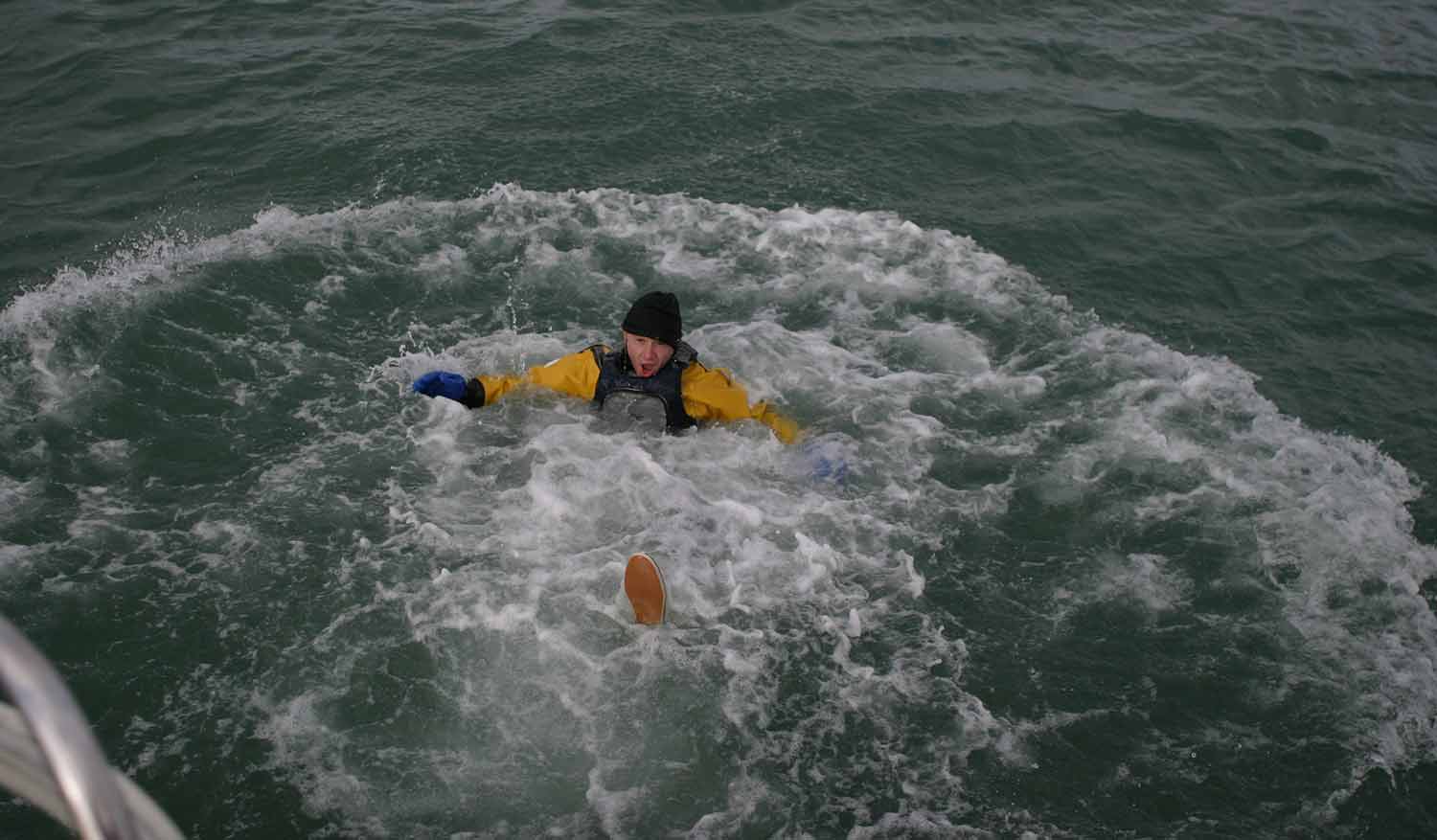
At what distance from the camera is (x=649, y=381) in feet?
21.8

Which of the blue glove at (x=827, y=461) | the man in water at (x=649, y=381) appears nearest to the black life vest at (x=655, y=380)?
the man in water at (x=649, y=381)

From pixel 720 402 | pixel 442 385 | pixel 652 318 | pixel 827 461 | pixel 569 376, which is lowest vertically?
pixel 827 461

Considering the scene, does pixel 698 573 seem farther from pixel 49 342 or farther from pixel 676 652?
pixel 49 342

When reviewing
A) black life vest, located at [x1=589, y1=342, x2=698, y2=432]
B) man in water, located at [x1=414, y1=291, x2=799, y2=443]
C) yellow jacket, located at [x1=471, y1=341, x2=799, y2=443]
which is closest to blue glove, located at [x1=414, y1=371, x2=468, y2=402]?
man in water, located at [x1=414, y1=291, x2=799, y2=443]

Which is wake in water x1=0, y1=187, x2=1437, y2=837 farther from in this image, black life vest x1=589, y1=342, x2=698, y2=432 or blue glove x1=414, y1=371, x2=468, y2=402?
blue glove x1=414, y1=371, x2=468, y2=402

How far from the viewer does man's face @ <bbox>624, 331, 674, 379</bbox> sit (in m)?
6.43

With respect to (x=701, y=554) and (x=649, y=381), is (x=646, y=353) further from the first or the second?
(x=701, y=554)

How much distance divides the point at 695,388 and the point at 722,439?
0.35 meters

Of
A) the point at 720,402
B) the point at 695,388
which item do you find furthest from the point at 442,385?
the point at 720,402

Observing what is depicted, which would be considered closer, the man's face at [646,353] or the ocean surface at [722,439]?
the ocean surface at [722,439]

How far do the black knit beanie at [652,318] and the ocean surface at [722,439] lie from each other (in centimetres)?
68

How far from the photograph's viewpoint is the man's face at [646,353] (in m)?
6.43

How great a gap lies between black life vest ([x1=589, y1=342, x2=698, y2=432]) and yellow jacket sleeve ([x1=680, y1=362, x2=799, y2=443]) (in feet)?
0.20

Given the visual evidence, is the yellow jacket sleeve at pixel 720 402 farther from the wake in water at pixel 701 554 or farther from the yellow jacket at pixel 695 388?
the wake in water at pixel 701 554
